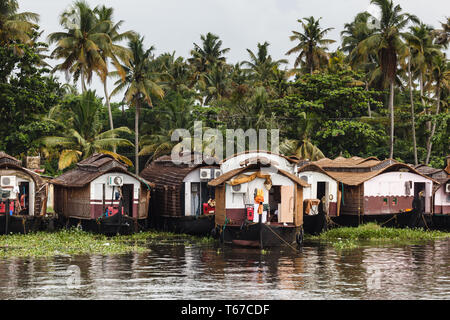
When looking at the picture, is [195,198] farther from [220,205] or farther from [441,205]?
[441,205]

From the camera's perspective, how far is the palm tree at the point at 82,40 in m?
36.6

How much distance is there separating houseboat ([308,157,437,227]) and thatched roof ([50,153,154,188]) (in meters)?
8.64

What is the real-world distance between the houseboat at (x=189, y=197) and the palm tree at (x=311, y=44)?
23066mm

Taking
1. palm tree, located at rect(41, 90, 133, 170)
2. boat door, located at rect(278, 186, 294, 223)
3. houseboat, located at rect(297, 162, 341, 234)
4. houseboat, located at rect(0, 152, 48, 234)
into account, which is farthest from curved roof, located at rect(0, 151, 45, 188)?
houseboat, located at rect(297, 162, 341, 234)

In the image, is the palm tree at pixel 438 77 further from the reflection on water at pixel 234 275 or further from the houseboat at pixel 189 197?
the reflection on water at pixel 234 275

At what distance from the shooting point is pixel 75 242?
22.5m

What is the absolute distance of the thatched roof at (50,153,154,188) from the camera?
2516cm

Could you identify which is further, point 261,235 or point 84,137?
point 84,137

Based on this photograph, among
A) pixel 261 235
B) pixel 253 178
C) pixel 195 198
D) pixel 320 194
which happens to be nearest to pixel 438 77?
pixel 320 194

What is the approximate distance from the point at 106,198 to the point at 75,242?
3056 mm

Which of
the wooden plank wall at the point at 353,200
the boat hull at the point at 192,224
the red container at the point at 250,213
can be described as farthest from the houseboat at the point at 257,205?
the wooden plank wall at the point at 353,200

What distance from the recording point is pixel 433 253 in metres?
21.8

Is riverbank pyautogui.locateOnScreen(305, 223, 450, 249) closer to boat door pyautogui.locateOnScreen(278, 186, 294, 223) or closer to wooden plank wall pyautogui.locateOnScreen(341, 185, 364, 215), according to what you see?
wooden plank wall pyautogui.locateOnScreen(341, 185, 364, 215)
